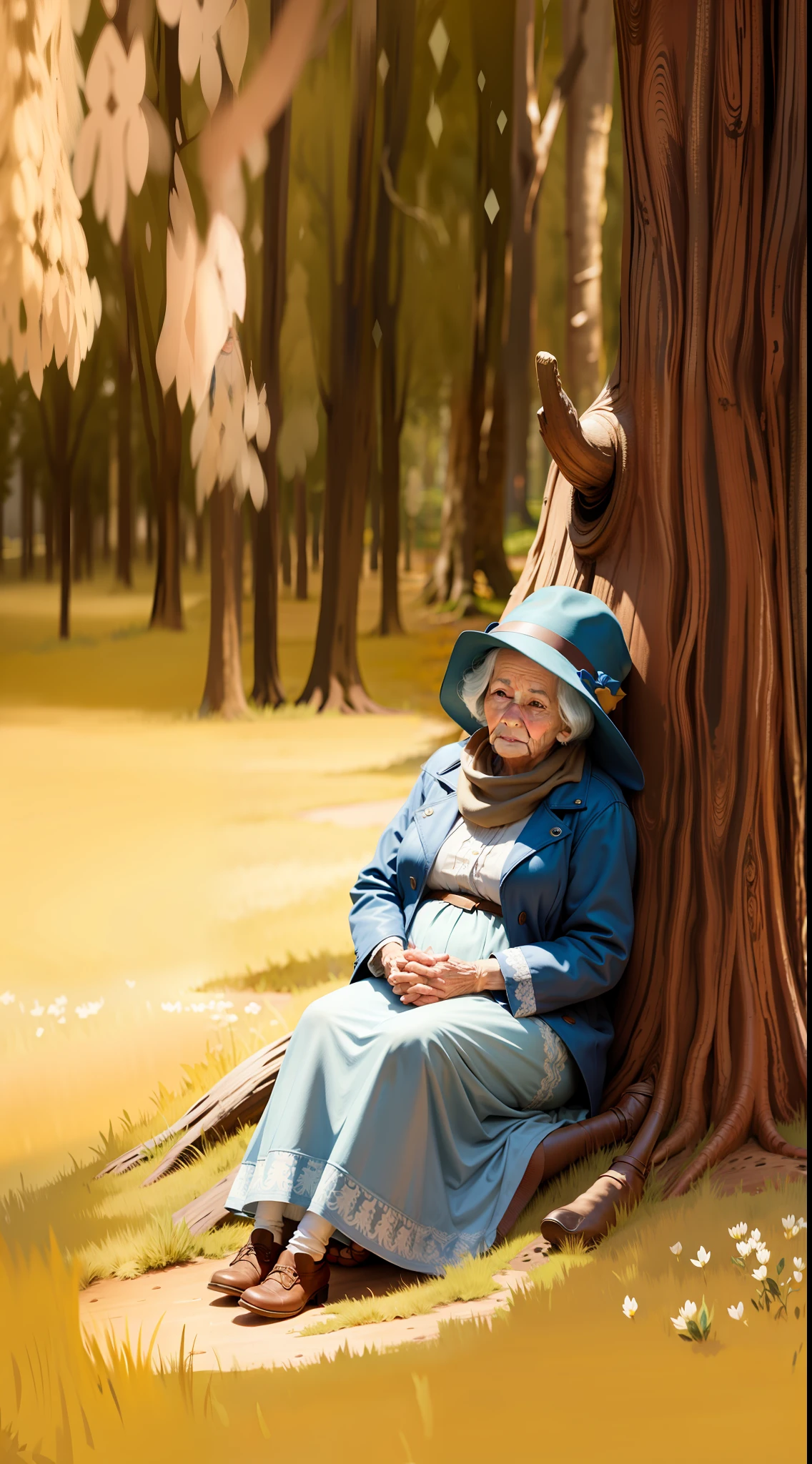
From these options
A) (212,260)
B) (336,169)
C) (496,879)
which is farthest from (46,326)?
(336,169)

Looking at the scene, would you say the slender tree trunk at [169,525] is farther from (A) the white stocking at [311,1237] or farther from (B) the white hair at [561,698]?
→ (A) the white stocking at [311,1237]

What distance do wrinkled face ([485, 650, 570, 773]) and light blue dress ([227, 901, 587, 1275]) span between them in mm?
491

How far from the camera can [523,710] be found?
8.43ft

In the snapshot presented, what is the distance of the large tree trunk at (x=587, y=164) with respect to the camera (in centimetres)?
648

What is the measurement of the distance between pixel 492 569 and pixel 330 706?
113 cm

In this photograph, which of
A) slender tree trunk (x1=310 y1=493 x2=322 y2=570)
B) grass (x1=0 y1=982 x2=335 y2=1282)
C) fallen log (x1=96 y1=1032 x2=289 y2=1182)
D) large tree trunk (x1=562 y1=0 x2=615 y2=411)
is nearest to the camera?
grass (x1=0 y1=982 x2=335 y2=1282)

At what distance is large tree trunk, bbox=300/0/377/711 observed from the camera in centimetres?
614

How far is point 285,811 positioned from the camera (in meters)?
5.83

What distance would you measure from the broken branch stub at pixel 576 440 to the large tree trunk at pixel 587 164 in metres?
3.96

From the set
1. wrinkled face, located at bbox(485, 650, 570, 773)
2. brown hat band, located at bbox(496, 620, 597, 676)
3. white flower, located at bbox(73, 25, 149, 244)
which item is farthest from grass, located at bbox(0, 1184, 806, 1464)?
white flower, located at bbox(73, 25, 149, 244)

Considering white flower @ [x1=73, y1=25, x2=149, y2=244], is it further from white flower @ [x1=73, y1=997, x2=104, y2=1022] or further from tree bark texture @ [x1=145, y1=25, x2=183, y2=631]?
white flower @ [x1=73, y1=997, x2=104, y2=1022]

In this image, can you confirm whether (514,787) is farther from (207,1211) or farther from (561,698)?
(207,1211)

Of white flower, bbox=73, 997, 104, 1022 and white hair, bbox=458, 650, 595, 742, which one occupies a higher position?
white hair, bbox=458, 650, 595, 742

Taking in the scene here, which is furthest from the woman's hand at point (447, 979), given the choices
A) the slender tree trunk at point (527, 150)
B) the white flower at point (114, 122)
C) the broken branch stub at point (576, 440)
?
the slender tree trunk at point (527, 150)
